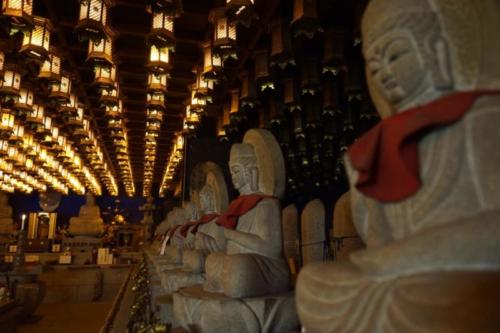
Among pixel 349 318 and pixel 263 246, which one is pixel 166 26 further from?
pixel 349 318

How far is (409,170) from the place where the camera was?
114 centimetres

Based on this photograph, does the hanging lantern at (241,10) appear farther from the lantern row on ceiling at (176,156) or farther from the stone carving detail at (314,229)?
the lantern row on ceiling at (176,156)

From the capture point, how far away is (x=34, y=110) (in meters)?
7.18

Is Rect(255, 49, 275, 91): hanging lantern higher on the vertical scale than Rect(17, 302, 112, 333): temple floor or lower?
higher

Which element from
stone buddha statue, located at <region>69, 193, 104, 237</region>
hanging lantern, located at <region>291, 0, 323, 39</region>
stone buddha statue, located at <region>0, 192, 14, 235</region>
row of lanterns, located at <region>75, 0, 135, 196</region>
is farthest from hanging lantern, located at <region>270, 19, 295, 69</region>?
stone buddha statue, located at <region>0, 192, 14, 235</region>

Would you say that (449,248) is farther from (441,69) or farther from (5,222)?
(5,222)

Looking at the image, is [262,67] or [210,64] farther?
[262,67]

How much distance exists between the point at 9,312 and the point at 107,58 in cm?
377

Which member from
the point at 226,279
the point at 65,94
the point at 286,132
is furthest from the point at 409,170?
the point at 286,132

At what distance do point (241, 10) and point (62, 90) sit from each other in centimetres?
349

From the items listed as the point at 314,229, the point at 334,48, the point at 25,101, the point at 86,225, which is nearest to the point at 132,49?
the point at 25,101

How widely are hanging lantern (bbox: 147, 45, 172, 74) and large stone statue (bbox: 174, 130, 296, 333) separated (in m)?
2.65

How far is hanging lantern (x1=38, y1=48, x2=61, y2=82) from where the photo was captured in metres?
5.24

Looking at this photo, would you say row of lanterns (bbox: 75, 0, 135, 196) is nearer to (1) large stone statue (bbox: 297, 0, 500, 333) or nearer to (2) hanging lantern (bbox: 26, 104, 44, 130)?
(2) hanging lantern (bbox: 26, 104, 44, 130)
